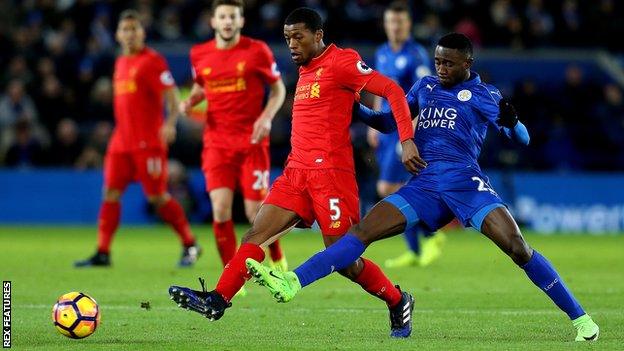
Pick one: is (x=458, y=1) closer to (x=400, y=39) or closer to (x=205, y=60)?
(x=400, y=39)

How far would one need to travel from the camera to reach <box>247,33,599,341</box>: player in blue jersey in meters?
8.06

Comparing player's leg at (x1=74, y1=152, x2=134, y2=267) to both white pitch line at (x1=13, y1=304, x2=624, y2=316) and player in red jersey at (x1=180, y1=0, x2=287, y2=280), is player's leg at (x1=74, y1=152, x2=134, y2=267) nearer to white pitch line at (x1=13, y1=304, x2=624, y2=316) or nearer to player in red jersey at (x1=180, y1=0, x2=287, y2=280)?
player in red jersey at (x1=180, y1=0, x2=287, y2=280)

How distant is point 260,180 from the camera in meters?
11.5

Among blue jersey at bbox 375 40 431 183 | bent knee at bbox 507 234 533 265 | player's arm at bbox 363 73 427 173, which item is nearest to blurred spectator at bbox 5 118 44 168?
blue jersey at bbox 375 40 431 183

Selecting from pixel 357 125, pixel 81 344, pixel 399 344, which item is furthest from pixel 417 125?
pixel 357 125

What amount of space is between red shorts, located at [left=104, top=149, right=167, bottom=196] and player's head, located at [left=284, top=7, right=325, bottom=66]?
5.87 m

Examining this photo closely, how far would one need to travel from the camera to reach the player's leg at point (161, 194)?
14.1 m

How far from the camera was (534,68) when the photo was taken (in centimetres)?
2528

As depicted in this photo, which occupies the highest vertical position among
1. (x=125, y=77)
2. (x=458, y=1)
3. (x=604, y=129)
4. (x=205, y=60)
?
(x=205, y=60)

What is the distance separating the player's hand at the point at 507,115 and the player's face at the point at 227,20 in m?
3.63

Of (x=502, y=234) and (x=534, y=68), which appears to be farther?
(x=534, y=68)

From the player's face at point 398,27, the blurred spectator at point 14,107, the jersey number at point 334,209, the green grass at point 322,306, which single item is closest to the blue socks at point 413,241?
the green grass at point 322,306

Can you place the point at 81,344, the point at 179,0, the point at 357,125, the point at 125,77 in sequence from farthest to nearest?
the point at 179,0 < the point at 357,125 < the point at 125,77 < the point at 81,344

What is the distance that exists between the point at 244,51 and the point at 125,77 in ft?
9.88
